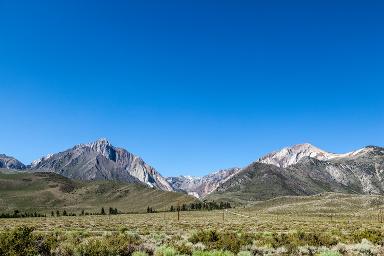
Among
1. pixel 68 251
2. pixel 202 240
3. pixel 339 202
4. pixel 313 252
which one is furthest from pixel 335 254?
pixel 339 202

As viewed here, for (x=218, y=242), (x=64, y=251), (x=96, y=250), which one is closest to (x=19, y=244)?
(x=64, y=251)

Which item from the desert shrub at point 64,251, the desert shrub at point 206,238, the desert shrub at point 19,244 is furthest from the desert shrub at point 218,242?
the desert shrub at point 19,244

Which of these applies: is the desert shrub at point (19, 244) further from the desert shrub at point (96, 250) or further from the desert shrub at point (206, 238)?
the desert shrub at point (206, 238)

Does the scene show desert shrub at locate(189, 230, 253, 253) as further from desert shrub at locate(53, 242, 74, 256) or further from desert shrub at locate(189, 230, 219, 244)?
desert shrub at locate(53, 242, 74, 256)

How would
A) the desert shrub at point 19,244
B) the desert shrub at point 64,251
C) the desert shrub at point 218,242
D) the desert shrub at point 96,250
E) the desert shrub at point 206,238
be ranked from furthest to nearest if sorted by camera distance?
the desert shrub at point 206,238 < the desert shrub at point 218,242 < the desert shrub at point 64,251 < the desert shrub at point 96,250 < the desert shrub at point 19,244

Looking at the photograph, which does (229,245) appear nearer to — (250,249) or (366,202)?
(250,249)

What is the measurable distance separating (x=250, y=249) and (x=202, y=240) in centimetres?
385

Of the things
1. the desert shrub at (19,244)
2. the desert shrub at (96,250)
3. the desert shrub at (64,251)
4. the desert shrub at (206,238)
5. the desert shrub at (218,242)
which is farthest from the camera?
the desert shrub at (206,238)

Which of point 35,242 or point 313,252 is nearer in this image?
point 35,242

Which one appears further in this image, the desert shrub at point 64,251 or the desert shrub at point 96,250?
the desert shrub at point 64,251

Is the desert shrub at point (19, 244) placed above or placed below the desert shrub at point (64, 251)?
above

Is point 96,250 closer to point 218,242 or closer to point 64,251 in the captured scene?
point 64,251

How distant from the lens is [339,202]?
195m

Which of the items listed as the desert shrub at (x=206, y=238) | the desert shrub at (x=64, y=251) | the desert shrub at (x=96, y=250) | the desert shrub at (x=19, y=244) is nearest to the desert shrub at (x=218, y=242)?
the desert shrub at (x=206, y=238)
